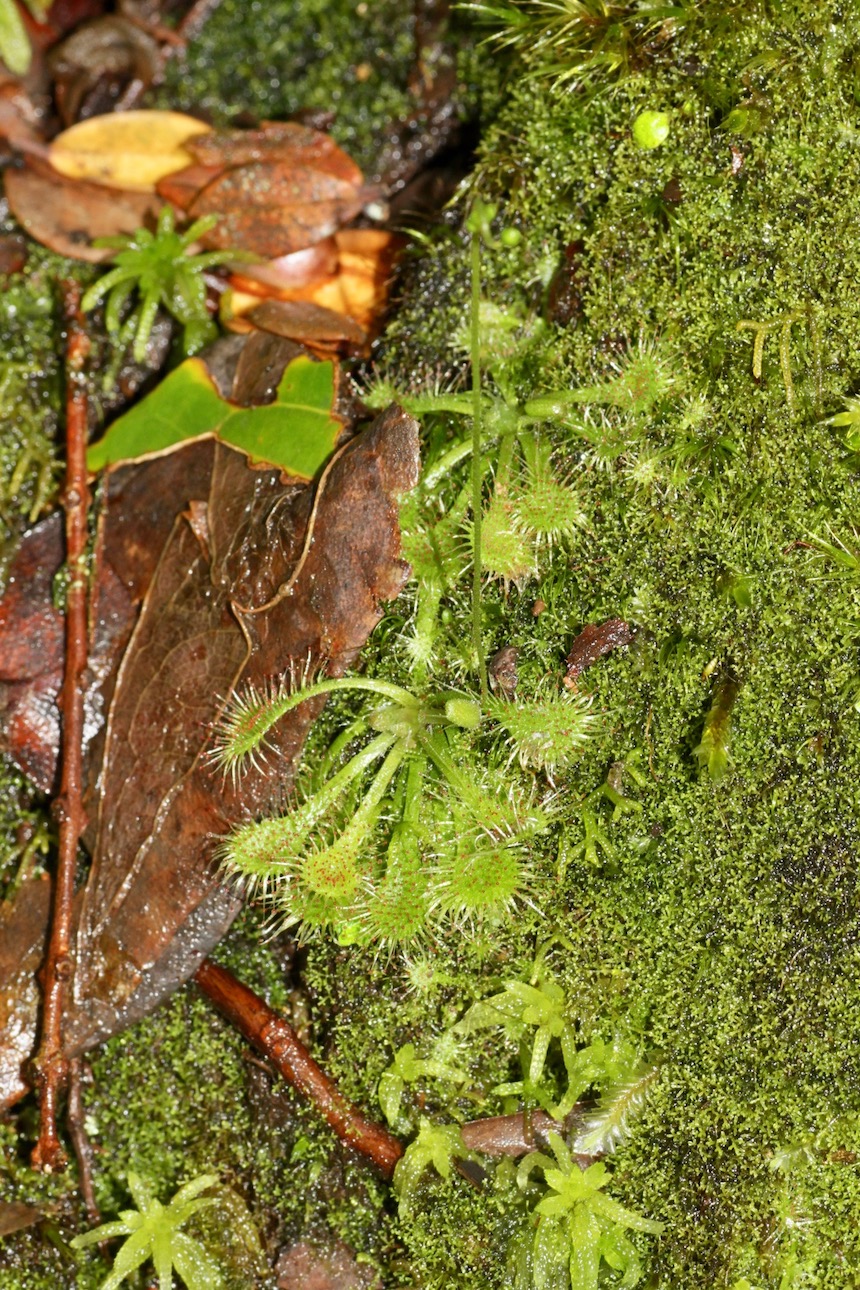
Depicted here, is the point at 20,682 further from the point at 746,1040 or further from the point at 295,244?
the point at 746,1040

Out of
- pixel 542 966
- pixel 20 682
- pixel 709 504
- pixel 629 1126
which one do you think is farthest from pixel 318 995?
pixel 709 504

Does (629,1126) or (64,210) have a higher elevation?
(64,210)

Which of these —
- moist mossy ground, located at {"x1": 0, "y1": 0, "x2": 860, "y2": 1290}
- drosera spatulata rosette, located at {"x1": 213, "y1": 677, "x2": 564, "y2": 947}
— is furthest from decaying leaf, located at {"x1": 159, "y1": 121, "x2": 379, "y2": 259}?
drosera spatulata rosette, located at {"x1": 213, "y1": 677, "x2": 564, "y2": 947}

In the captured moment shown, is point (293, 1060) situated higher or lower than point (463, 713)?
lower

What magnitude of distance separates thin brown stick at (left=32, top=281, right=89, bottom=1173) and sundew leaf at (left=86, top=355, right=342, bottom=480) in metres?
0.12

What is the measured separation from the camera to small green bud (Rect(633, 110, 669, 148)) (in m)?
2.17

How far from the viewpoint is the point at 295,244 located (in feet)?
9.63

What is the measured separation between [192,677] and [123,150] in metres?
1.76

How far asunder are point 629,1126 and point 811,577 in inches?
47.1

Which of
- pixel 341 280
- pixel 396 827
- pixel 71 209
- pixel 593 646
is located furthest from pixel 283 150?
pixel 396 827

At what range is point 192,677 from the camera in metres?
2.35

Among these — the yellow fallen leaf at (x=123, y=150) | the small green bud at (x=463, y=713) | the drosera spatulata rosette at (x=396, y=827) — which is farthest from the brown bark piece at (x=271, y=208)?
the small green bud at (x=463, y=713)

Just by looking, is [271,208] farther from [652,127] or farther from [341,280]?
[652,127]

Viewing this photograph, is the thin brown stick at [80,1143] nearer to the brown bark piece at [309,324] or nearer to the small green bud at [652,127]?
the brown bark piece at [309,324]
